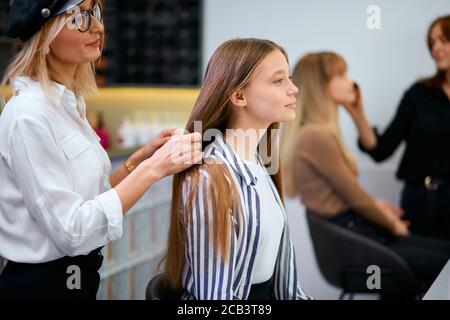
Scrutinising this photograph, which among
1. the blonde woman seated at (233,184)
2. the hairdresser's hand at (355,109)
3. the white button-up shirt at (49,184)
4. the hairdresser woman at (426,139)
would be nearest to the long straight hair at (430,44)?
the hairdresser woman at (426,139)

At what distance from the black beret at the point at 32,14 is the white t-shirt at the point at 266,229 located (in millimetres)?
440

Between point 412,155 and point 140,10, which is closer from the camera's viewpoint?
point 412,155

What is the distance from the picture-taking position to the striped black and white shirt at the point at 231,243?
49.8 inches

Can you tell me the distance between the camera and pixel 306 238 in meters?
2.82

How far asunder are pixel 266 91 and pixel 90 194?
0.37 m

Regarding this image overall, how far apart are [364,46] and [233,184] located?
1614 millimetres

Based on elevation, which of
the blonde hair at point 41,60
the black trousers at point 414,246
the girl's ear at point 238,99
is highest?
the blonde hair at point 41,60

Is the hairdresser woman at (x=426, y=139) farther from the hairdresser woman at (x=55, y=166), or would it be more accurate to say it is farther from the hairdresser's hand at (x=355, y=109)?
the hairdresser woman at (x=55, y=166)

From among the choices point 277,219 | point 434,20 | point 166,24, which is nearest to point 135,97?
point 166,24

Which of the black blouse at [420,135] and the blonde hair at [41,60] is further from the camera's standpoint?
the black blouse at [420,135]

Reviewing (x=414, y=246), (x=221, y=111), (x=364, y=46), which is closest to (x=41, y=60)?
(x=221, y=111)

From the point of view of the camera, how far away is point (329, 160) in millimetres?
2734

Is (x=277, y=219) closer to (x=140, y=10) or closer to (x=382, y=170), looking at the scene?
(x=382, y=170)

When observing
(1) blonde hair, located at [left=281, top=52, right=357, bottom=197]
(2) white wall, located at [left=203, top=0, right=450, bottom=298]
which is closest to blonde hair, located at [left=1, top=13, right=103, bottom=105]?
(2) white wall, located at [left=203, top=0, right=450, bottom=298]
